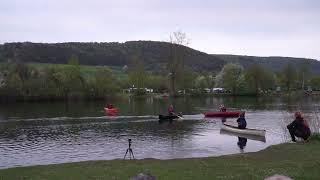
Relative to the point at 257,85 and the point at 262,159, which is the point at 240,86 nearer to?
the point at 257,85

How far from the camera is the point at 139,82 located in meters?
164

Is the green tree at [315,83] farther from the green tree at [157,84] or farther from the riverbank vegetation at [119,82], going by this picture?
the green tree at [157,84]

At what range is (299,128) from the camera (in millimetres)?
32906

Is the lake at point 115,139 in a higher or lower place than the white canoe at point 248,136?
lower

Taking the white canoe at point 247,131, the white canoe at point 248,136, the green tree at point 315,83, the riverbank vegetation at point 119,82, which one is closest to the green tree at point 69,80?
the riverbank vegetation at point 119,82

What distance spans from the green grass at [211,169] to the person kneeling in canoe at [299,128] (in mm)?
3334

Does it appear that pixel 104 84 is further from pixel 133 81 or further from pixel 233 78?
pixel 233 78

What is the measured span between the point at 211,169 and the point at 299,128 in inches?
514

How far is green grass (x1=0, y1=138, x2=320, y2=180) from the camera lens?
19.7 m

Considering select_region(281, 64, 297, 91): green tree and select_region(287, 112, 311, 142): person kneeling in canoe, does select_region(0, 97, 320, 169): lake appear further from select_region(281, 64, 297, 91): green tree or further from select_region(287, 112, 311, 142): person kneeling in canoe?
select_region(281, 64, 297, 91): green tree

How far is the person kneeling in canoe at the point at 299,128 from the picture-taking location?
32469 mm

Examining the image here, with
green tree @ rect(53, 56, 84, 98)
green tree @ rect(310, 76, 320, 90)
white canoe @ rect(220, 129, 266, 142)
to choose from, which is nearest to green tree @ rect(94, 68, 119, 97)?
green tree @ rect(53, 56, 84, 98)

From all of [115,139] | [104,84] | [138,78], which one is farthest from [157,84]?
[115,139]

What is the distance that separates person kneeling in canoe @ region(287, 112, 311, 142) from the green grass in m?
3.33
